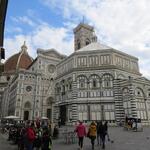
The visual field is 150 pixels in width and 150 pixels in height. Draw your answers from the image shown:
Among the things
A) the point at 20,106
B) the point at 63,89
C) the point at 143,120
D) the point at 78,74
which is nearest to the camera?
the point at 143,120

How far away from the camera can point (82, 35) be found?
62375mm

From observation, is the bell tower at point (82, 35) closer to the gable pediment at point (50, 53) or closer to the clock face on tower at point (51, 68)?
the gable pediment at point (50, 53)

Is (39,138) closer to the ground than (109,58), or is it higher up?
closer to the ground

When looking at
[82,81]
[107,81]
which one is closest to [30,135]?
[82,81]

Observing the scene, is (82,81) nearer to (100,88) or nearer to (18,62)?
(100,88)

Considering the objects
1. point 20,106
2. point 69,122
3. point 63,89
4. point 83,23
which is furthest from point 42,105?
point 83,23

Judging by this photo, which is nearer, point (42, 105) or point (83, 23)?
point (42, 105)

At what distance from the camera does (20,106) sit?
4475 centimetres

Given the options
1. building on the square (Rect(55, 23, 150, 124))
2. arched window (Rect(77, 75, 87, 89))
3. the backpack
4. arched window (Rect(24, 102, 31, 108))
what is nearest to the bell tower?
arched window (Rect(24, 102, 31, 108))

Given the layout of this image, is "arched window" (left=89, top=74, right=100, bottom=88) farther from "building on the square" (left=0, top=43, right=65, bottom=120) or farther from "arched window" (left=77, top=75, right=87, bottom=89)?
"building on the square" (left=0, top=43, right=65, bottom=120)

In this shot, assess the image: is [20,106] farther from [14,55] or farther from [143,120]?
[14,55]

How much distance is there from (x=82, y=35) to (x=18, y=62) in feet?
92.3

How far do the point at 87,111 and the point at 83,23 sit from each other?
45.0m

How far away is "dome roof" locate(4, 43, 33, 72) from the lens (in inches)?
2800
